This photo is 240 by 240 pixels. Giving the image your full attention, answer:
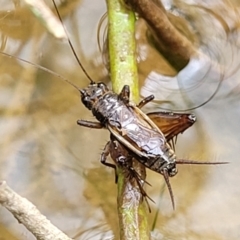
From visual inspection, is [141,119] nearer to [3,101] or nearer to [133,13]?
[133,13]

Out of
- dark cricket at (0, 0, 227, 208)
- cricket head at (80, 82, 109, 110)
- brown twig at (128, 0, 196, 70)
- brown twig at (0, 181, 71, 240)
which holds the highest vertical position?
brown twig at (128, 0, 196, 70)

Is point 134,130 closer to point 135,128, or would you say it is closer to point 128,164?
point 135,128

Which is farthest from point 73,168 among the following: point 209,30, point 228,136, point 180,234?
point 209,30

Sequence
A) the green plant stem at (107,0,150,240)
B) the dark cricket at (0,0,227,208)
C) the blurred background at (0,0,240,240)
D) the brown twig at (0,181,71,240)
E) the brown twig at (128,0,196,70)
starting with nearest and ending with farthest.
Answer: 1. the brown twig at (0,181,71,240)
2. the green plant stem at (107,0,150,240)
3. the dark cricket at (0,0,227,208)
4. the brown twig at (128,0,196,70)
5. the blurred background at (0,0,240,240)

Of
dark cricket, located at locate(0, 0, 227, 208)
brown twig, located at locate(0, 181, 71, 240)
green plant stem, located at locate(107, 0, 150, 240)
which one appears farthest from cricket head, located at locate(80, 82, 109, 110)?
brown twig, located at locate(0, 181, 71, 240)

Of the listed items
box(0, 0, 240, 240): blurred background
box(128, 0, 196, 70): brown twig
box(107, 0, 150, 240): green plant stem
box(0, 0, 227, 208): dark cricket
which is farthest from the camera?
box(0, 0, 240, 240): blurred background

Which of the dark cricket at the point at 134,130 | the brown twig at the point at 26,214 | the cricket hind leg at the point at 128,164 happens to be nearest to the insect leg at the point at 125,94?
the dark cricket at the point at 134,130

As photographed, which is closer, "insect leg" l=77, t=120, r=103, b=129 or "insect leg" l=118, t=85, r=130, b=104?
"insect leg" l=118, t=85, r=130, b=104

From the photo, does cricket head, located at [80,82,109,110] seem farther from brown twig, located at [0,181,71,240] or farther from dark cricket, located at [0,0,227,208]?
brown twig, located at [0,181,71,240]
